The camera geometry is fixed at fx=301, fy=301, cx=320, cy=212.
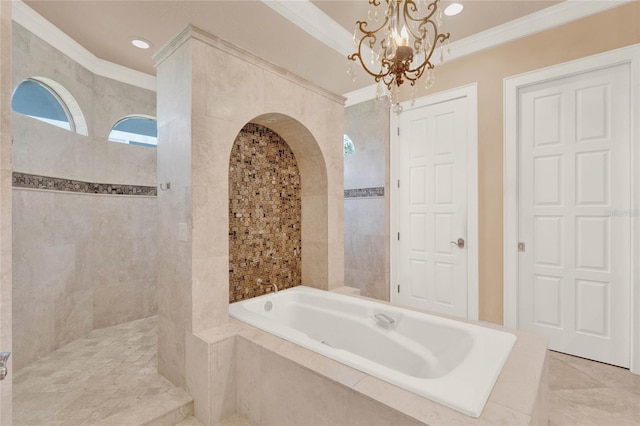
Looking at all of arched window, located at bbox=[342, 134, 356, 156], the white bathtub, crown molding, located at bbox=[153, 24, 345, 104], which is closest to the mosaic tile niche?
the white bathtub

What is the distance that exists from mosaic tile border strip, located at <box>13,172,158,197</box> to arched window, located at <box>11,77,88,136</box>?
19.9 inches

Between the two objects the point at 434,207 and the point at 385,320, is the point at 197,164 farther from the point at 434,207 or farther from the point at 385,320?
the point at 434,207

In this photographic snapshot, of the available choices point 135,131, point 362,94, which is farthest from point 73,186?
point 362,94

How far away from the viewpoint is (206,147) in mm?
1912

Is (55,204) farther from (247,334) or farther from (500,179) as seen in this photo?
(500,179)

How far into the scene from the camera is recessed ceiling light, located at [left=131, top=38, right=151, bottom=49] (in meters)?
2.69

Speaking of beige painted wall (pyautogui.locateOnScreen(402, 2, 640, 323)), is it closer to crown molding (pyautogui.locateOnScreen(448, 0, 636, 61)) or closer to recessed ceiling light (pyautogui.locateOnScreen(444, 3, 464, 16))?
crown molding (pyautogui.locateOnScreen(448, 0, 636, 61))

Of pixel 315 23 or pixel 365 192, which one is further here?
pixel 365 192

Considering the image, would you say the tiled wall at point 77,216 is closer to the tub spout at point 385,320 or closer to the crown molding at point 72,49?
the crown molding at point 72,49

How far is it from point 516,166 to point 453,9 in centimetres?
147

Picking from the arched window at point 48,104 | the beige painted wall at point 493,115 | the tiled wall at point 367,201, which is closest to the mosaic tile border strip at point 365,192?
the tiled wall at point 367,201

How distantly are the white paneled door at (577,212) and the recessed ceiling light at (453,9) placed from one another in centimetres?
93

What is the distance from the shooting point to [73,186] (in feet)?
9.23

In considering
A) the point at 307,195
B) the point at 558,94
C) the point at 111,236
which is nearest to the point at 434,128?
the point at 558,94
